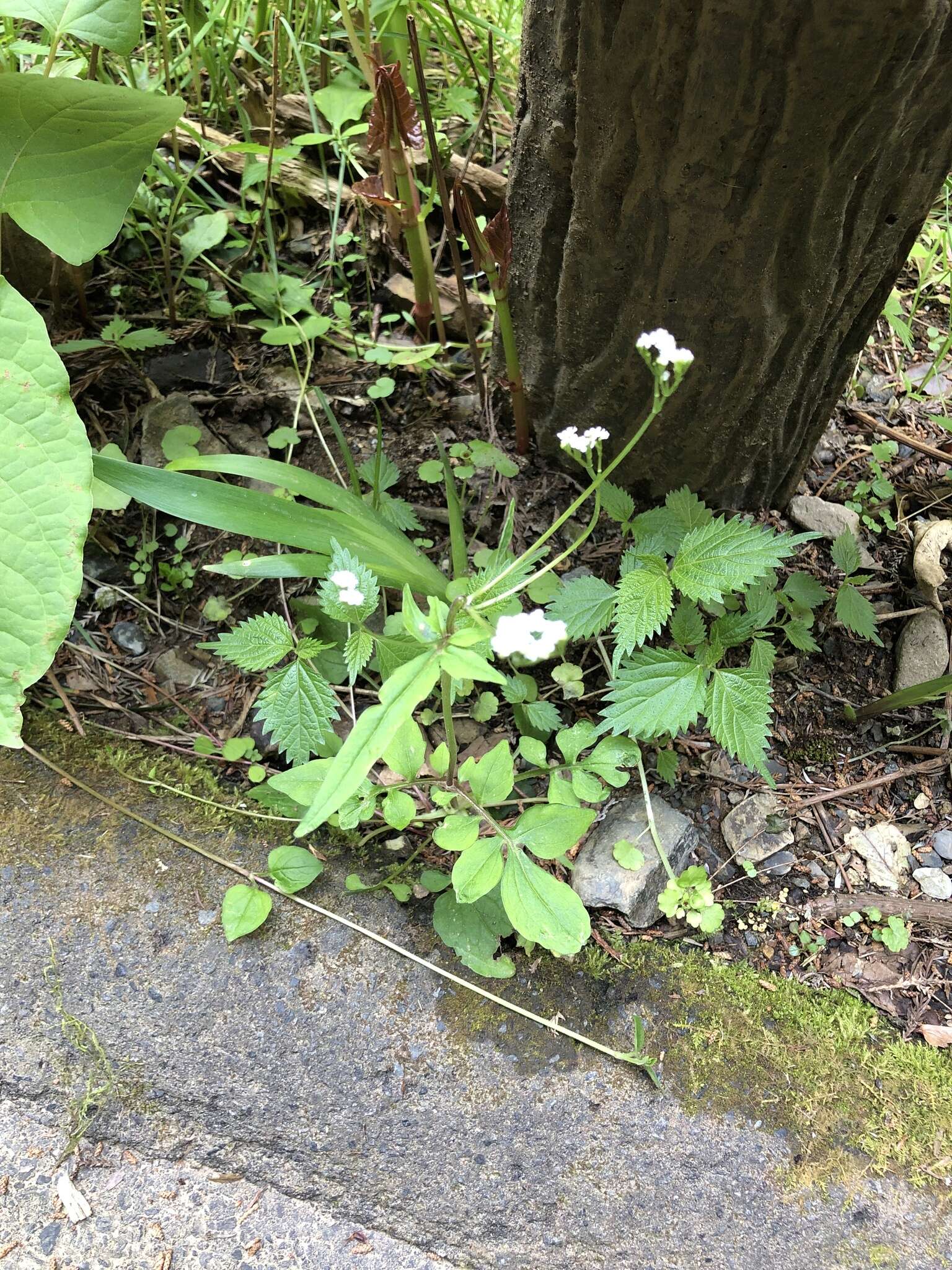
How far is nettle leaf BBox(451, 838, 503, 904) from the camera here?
1223 mm

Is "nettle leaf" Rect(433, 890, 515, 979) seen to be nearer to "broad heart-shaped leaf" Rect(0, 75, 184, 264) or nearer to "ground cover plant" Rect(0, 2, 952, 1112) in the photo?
"ground cover plant" Rect(0, 2, 952, 1112)

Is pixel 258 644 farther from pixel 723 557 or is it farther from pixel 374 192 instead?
pixel 374 192

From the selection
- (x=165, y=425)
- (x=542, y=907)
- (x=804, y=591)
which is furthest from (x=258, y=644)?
(x=804, y=591)

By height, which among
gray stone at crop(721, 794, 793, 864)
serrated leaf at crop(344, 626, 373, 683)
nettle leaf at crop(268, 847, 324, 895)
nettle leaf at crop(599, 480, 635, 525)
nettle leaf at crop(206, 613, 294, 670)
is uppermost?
nettle leaf at crop(599, 480, 635, 525)

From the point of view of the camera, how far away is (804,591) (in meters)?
1.67

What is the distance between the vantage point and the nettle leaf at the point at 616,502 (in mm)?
1605

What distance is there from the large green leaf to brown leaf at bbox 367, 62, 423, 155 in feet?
2.52

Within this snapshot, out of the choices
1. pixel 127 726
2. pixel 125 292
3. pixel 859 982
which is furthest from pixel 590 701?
pixel 125 292

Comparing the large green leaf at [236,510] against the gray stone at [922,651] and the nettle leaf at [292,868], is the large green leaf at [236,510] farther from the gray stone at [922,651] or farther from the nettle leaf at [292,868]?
the gray stone at [922,651]

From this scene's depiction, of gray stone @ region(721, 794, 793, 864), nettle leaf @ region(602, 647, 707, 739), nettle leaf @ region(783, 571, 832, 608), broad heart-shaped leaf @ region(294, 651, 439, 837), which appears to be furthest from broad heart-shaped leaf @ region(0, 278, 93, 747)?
nettle leaf @ region(783, 571, 832, 608)

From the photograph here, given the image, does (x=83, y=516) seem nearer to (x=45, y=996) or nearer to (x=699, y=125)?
(x=45, y=996)

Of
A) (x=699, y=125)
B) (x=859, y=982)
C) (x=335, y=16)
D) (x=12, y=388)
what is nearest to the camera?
(x=699, y=125)

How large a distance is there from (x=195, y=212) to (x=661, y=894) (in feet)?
6.37

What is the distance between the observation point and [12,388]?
1.24 m
